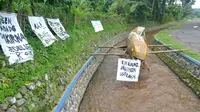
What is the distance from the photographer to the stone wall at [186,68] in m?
8.07

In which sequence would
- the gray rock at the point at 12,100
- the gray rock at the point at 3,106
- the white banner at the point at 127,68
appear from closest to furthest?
the gray rock at the point at 3,106
the gray rock at the point at 12,100
the white banner at the point at 127,68

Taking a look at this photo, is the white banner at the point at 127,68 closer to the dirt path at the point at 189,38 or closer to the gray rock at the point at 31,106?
the gray rock at the point at 31,106

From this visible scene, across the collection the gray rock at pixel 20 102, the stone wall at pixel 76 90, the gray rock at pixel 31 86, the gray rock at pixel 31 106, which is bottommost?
the stone wall at pixel 76 90

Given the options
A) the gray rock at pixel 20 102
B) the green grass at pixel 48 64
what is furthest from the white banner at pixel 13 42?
the gray rock at pixel 20 102

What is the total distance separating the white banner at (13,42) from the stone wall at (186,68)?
5976mm

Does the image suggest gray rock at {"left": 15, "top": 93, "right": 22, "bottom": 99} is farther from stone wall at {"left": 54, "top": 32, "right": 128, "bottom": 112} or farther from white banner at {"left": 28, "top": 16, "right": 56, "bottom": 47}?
white banner at {"left": 28, "top": 16, "right": 56, "bottom": 47}

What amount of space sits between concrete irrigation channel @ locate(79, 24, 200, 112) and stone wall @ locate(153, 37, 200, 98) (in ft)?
0.68

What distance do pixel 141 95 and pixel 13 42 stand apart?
187 inches

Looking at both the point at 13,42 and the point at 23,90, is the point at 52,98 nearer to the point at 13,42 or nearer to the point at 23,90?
the point at 23,90

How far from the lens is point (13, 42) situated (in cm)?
525

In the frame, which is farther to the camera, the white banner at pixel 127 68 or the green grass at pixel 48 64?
the white banner at pixel 127 68

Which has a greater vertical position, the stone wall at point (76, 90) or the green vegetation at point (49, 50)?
the green vegetation at point (49, 50)

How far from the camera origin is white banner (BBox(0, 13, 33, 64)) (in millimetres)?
4934

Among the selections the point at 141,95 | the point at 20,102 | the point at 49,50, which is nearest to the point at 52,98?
the point at 20,102
